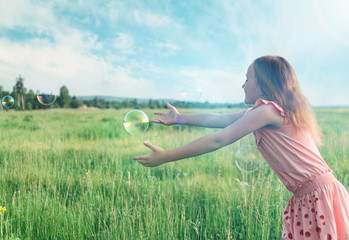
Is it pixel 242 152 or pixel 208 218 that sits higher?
pixel 242 152

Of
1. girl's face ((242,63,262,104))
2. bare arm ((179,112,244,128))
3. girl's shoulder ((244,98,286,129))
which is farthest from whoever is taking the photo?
bare arm ((179,112,244,128))

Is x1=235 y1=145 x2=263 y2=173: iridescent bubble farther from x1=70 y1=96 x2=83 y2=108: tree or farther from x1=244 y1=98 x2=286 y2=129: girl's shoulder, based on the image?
x1=70 y1=96 x2=83 y2=108: tree

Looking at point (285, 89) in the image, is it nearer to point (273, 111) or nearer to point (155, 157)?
point (273, 111)

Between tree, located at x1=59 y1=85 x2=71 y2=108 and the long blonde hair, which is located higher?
tree, located at x1=59 y1=85 x2=71 y2=108

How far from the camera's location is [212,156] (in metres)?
5.39

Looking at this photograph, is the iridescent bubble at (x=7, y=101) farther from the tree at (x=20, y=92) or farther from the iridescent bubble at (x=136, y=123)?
the tree at (x=20, y=92)

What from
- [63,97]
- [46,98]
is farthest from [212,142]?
[63,97]

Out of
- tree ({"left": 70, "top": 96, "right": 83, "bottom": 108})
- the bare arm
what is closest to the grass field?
the bare arm

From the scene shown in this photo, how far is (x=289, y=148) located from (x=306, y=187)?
0.30 metres

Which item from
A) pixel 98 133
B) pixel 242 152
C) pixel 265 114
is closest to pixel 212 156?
pixel 242 152

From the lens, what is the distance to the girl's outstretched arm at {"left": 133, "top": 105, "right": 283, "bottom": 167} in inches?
69.6

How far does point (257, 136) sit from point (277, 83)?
44cm

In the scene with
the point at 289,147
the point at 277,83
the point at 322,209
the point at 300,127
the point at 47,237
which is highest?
the point at 277,83

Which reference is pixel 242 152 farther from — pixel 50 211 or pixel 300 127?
pixel 50 211
